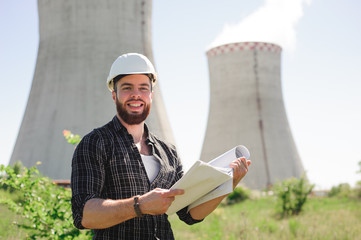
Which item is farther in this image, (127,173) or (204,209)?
(204,209)

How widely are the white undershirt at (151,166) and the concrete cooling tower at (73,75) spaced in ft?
24.9

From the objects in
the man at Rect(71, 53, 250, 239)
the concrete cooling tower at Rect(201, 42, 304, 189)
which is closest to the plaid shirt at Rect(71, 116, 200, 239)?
the man at Rect(71, 53, 250, 239)

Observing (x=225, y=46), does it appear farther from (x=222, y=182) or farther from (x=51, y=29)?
(x=222, y=182)

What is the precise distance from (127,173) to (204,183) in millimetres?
266

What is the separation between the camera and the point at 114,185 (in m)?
1.44

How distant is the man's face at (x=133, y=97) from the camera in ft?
5.01

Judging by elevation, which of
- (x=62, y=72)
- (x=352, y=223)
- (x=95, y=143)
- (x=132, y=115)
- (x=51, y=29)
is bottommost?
(x=352, y=223)

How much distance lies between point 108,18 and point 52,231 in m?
7.69

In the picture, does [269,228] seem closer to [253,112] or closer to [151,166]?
[151,166]

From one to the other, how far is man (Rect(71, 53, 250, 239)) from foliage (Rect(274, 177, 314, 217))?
5.76 m

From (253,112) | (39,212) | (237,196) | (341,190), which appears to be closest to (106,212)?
(39,212)

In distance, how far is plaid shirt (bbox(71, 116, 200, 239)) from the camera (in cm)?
137

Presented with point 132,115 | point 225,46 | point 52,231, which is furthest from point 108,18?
point 132,115

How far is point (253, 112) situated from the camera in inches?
564
